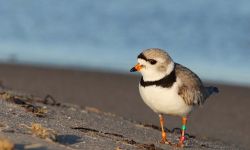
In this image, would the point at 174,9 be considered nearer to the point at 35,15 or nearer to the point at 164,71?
the point at 35,15

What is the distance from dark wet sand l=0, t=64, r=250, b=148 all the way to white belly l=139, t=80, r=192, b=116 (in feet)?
7.01

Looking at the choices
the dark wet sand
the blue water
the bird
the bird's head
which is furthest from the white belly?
the blue water

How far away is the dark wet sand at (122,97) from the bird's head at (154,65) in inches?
89.9

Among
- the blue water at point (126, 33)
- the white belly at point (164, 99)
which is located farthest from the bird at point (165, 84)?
the blue water at point (126, 33)

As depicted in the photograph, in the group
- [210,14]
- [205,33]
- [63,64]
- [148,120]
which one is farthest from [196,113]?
[210,14]

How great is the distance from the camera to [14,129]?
5219mm

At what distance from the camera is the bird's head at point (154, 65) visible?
5863mm

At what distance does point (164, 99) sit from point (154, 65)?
324 millimetres

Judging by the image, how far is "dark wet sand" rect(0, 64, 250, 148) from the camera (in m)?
8.75

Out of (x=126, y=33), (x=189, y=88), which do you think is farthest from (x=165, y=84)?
(x=126, y=33)

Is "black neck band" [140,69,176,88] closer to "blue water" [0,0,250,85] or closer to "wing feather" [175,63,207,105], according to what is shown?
"wing feather" [175,63,207,105]

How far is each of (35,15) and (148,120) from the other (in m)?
9.64

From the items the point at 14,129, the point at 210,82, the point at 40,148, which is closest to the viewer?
the point at 40,148

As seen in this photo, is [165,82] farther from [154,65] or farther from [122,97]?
[122,97]
